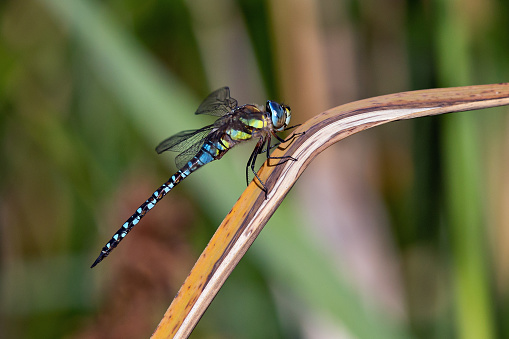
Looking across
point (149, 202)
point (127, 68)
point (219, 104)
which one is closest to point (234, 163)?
point (219, 104)

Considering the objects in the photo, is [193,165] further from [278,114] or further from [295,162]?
[295,162]

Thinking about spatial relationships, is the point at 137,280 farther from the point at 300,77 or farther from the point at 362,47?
the point at 362,47

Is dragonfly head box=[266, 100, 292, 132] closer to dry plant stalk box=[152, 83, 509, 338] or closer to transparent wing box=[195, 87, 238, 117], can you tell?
transparent wing box=[195, 87, 238, 117]

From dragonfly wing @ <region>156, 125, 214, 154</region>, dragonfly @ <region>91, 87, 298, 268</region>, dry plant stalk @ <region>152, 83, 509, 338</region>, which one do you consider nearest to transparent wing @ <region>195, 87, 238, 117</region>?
dragonfly @ <region>91, 87, 298, 268</region>

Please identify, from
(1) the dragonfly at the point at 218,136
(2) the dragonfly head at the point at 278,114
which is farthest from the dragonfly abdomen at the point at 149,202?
(2) the dragonfly head at the point at 278,114

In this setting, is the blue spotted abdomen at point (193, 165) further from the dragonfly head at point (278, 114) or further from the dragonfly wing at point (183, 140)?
the dragonfly head at point (278, 114)
